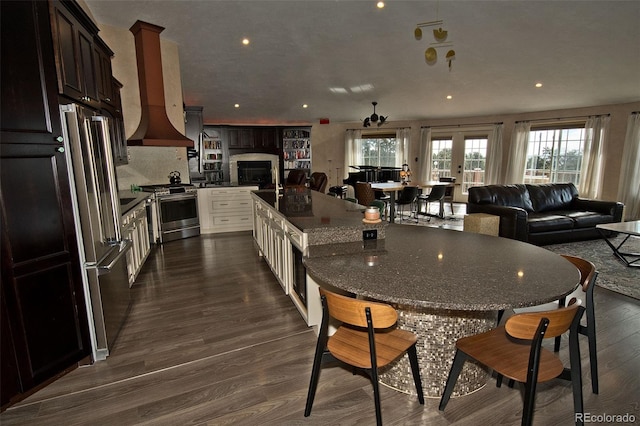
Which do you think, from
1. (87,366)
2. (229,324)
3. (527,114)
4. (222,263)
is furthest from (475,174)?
(87,366)

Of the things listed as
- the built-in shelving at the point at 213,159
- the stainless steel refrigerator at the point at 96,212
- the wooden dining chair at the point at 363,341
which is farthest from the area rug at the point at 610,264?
the built-in shelving at the point at 213,159

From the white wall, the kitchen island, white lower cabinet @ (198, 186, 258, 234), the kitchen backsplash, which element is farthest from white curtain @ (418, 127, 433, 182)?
the kitchen backsplash

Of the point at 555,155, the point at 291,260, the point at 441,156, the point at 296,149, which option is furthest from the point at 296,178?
the point at 291,260

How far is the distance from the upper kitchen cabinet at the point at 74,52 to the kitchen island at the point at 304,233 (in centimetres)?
181

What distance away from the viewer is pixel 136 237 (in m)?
3.82

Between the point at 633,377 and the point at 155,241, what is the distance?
225 inches

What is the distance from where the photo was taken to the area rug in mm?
3500

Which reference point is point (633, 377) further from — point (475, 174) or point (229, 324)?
point (475, 174)

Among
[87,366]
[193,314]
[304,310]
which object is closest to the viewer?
[87,366]

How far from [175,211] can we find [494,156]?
323 inches

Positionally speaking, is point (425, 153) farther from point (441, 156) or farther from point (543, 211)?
point (543, 211)

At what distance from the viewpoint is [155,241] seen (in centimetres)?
530

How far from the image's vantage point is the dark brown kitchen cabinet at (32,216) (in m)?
1.82

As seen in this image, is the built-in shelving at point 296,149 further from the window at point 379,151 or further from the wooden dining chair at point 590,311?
the wooden dining chair at point 590,311
